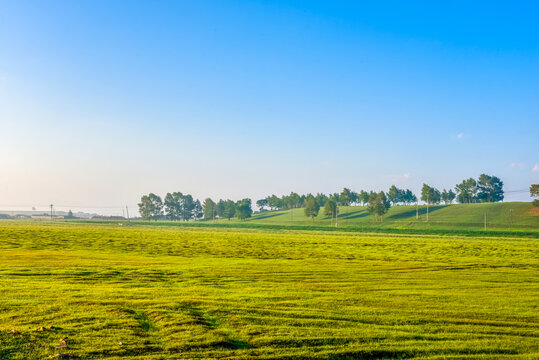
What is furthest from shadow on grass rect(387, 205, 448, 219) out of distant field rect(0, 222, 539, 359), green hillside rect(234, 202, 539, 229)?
distant field rect(0, 222, 539, 359)

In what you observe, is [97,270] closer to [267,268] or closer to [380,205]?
[267,268]

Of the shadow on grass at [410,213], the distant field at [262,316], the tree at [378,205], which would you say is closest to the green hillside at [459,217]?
the shadow on grass at [410,213]

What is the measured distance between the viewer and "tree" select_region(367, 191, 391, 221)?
153375 millimetres

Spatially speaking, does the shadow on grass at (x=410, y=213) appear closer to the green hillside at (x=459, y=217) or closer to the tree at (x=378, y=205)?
the green hillside at (x=459, y=217)

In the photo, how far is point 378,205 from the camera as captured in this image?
506 feet

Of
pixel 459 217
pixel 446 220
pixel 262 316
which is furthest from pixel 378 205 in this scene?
pixel 262 316

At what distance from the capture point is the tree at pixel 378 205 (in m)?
153

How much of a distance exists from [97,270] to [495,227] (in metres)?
127

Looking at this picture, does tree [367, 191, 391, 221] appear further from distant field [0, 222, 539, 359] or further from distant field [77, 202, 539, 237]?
distant field [0, 222, 539, 359]

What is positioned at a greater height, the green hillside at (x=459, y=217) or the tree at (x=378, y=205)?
the tree at (x=378, y=205)

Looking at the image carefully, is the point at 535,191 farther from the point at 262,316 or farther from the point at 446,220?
the point at 262,316

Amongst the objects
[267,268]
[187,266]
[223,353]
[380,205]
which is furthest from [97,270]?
[380,205]

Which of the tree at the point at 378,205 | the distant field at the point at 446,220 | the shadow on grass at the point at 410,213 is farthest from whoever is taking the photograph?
the shadow on grass at the point at 410,213

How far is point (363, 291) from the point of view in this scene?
1670 centimetres
